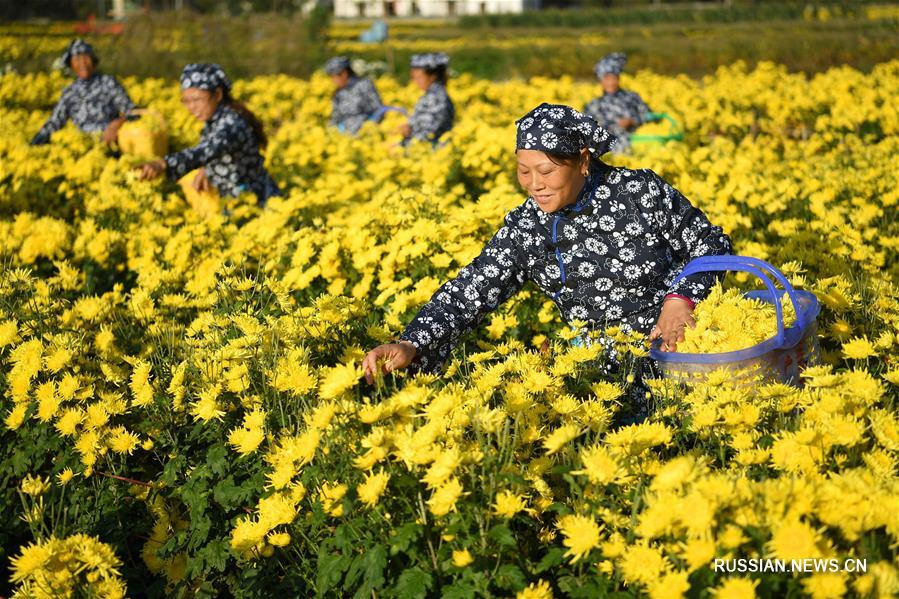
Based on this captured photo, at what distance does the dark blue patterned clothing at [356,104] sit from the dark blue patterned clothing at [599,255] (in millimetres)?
7025

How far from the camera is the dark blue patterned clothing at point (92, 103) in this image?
779cm

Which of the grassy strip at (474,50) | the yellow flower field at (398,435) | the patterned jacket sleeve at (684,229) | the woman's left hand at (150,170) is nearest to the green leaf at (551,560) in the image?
the yellow flower field at (398,435)

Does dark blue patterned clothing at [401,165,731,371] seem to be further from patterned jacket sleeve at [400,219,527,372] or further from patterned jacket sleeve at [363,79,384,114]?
patterned jacket sleeve at [363,79,384,114]

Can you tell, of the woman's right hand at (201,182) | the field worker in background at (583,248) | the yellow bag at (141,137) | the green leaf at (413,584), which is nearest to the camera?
the green leaf at (413,584)

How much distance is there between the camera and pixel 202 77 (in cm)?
539

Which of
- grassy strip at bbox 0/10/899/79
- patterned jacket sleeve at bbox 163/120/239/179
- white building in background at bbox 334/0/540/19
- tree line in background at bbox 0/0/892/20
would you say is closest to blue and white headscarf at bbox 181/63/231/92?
patterned jacket sleeve at bbox 163/120/239/179

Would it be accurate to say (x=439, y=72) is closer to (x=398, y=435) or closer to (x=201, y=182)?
(x=201, y=182)

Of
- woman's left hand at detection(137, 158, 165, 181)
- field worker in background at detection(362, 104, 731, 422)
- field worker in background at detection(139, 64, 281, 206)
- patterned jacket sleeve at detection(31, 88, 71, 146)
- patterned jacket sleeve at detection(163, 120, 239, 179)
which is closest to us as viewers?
field worker in background at detection(362, 104, 731, 422)

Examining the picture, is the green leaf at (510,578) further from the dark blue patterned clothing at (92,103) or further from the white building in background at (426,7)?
the white building in background at (426,7)

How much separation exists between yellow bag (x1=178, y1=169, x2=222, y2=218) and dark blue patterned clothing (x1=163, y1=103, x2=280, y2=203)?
13 centimetres

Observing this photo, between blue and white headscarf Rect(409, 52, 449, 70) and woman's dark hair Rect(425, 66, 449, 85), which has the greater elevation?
blue and white headscarf Rect(409, 52, 449, 70)

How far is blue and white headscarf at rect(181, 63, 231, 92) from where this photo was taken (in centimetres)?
536

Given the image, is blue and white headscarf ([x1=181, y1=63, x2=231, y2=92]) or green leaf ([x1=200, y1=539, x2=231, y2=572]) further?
blue and white headscarf ([x1=181, y1=63, x2=231, y2=92])

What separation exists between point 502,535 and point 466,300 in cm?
120
